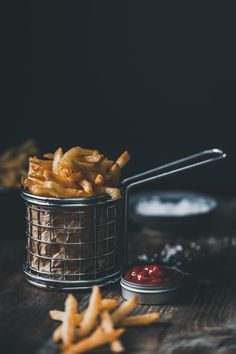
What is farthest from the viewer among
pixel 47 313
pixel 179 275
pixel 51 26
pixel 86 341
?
pixel 51 26

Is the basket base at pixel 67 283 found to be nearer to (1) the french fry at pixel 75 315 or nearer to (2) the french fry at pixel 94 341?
(1) the french fry at pixel 75 315

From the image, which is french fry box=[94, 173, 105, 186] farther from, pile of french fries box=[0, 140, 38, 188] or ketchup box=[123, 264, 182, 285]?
pile of french fries box=[0, 140, 38, 188]

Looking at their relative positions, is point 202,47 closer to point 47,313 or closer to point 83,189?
point 83,189

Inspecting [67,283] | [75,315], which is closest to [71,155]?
[67,283]

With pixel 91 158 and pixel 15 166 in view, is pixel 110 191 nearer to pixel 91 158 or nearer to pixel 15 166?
pixel 91 158

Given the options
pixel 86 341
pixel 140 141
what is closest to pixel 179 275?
pixel 86 341
